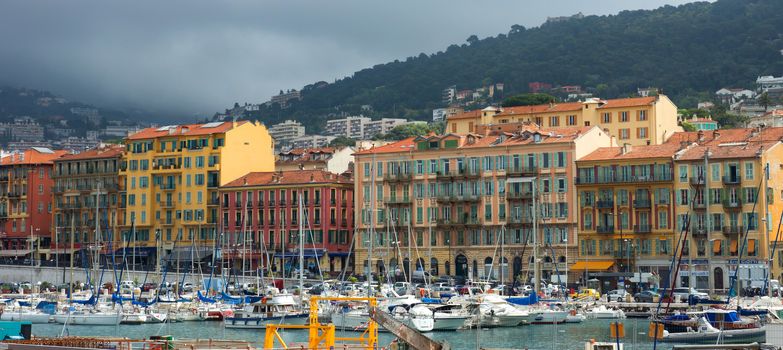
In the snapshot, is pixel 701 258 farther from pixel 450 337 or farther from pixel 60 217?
pixel 60 217

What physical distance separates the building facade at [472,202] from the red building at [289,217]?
3.97m

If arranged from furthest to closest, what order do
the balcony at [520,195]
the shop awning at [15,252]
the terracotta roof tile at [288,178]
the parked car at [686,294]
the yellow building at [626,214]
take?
the shop awning at [15,252] → the terracotta roof tile at [288,178] → the balcony at [520,195] → the yellow building at [626,214] → the parked car at [686,294]

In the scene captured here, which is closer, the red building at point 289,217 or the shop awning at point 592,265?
the shop awning at point 592,265

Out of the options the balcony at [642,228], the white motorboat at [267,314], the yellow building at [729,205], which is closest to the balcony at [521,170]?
the balcony at [642,228]

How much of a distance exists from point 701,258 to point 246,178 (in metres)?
46.5

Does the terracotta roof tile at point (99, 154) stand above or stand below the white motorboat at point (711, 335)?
above

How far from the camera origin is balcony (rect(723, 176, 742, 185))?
327 ft

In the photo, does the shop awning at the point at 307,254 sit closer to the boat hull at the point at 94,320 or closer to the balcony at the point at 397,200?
the balcony at the point at 397,200

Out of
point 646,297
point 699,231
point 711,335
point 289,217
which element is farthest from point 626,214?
point 711,335

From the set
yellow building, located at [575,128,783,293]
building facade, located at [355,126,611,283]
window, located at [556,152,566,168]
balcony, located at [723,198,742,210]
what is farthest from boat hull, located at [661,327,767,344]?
window, located at [556,152,566,168]

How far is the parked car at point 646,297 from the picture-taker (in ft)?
297

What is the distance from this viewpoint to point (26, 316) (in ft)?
291

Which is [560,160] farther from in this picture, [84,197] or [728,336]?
[84,197]

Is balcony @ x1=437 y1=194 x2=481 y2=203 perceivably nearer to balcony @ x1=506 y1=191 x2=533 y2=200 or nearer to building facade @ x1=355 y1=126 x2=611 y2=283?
building facade @ x1=355 y1=126 x2=611 y2=283
